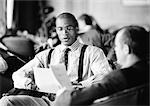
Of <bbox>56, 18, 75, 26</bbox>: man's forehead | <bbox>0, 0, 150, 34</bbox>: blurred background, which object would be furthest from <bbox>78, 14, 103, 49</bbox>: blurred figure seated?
<bbox>56, 18, 75, 26</bbox>: man's forehead

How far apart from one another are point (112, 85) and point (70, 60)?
2.23ft

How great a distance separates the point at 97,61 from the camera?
2.03 meters

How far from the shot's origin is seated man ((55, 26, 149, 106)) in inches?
56.1

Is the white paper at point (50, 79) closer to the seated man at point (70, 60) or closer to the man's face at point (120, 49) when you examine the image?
the seated man at point (70, 60)

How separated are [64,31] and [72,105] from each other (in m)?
0.72

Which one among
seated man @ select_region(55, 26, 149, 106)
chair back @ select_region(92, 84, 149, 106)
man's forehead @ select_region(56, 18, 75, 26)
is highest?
man's forehead @ select_region(56, 18, 75, 26)

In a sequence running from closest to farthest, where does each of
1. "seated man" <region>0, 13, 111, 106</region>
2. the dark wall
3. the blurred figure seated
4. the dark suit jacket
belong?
the dark suit jacket
"seated man" <region>0, 13, 111, 106</region>
the blurred figure seated
the dark wall

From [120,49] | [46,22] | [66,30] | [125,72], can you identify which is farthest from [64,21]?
[46,22]

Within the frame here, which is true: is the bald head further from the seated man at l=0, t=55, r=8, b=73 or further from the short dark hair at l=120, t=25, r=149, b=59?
the seated man at l=0, t=55, r=8, b=73

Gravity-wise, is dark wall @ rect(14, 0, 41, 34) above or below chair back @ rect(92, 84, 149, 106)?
above

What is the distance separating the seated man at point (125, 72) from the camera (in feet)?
4.68

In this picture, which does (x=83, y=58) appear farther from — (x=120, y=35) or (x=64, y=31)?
(x=120, y=35)

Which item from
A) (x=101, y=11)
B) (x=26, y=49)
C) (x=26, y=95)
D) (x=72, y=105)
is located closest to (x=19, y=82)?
(x=26, y=95)

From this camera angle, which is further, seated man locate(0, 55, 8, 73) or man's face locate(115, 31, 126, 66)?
seated man locate(0, 55, 8, 73)
